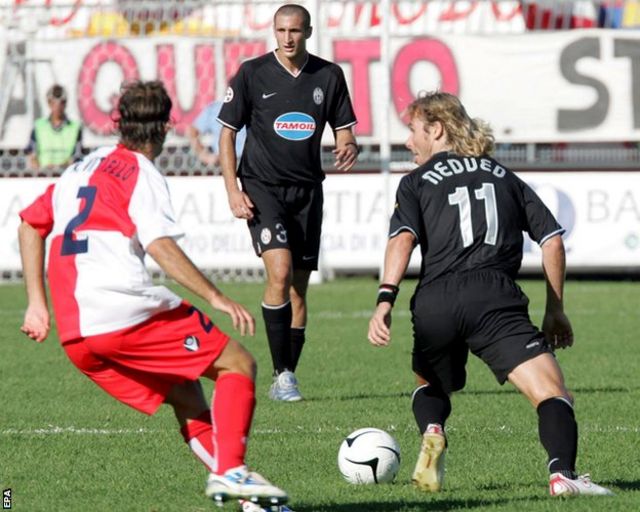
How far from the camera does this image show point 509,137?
1769cm

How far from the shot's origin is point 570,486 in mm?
5676

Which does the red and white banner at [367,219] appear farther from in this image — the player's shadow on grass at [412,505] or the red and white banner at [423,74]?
the player's shadow on grass at [412,505]

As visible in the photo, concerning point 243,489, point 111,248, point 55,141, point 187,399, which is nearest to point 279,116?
point 187,399

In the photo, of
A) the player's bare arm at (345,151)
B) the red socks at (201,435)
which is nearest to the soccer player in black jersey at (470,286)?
the red socks at (201,435)

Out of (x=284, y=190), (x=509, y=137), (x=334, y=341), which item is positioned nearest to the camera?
(x=284, y=190)

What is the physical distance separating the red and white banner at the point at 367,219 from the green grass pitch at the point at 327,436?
419 cm

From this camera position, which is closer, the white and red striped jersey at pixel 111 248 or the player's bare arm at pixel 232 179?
the white and red striped jersey at pixel 111 248

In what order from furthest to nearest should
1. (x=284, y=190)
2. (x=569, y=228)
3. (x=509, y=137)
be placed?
(x=509, y=137)
(x=569, y=228)
(x=284, y=190)

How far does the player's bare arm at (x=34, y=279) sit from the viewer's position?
5.32 meters

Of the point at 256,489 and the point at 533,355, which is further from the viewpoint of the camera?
the point at 533,355

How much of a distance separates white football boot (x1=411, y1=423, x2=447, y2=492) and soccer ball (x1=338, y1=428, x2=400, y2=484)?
300mm

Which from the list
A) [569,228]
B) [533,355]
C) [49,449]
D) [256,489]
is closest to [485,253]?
[533,355]

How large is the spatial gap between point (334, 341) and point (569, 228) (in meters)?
5.30

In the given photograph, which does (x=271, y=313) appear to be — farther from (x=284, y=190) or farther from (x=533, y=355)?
(x=533, y=355)
